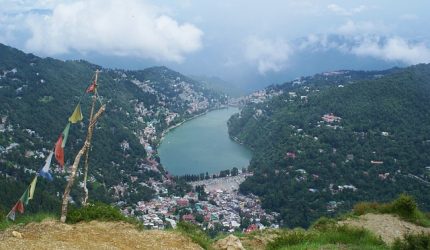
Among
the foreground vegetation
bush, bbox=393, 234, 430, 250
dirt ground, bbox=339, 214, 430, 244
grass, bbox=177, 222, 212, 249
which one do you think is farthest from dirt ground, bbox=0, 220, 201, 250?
dirt ground, bbox=339, 214, 430, 244

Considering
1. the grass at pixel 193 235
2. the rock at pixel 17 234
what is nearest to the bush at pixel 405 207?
the grass at pixel 193 235

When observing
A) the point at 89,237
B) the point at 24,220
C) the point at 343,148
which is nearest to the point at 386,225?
the point at 89,237

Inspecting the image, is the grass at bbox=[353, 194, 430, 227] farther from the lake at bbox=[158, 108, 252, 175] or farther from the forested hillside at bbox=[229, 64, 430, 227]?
the lake at bbox=[158, 108, 252, 175]

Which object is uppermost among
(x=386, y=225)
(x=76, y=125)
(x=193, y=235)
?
(x=76, y=125)

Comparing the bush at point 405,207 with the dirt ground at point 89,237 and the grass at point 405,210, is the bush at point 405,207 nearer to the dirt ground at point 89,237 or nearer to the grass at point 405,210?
the grass at point 405,210

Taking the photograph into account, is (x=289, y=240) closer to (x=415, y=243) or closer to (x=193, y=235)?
(x=193, y=235)

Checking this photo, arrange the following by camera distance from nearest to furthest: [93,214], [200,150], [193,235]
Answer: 1. [193,235]
2. [93,214]
3. [200,150]

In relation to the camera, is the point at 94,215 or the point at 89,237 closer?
the point at 89,237
